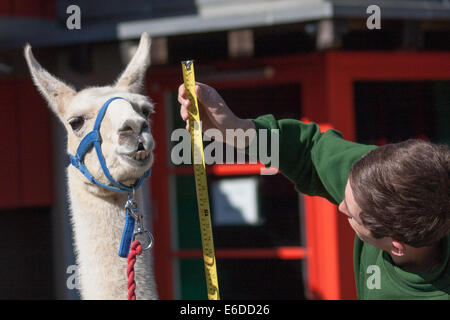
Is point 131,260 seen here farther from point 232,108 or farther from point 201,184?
point 232,108

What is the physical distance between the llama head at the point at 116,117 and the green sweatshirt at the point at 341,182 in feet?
1.46

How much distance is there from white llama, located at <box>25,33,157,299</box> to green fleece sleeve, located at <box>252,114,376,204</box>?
514mm

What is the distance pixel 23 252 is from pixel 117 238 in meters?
2.62

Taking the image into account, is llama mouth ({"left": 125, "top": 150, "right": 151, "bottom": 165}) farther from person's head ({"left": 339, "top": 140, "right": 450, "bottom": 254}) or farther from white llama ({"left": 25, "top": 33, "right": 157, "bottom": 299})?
person's head ({"left": 339, "top": 140, "right": 450, "bottom": 254})

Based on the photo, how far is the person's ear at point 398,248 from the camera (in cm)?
161

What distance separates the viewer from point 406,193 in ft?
4.89

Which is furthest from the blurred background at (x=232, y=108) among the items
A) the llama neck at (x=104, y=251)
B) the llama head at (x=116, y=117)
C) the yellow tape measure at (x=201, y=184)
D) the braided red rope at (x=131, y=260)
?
the braided red rope at (x=131, y=260)

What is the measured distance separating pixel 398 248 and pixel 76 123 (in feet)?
4.37

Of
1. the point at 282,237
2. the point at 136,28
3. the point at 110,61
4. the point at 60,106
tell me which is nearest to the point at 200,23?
the point at 136,28

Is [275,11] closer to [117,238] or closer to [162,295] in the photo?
[117,238]

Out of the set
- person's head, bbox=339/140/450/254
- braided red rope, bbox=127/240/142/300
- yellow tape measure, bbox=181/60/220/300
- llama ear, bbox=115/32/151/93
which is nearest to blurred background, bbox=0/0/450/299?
llama ear, bbox=115/32/151/93

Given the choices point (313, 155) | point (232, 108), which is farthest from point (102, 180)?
point (232, 108)

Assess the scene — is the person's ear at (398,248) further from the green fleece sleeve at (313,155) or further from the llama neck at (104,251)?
the llama neck at (104,251)

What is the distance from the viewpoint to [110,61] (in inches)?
169
